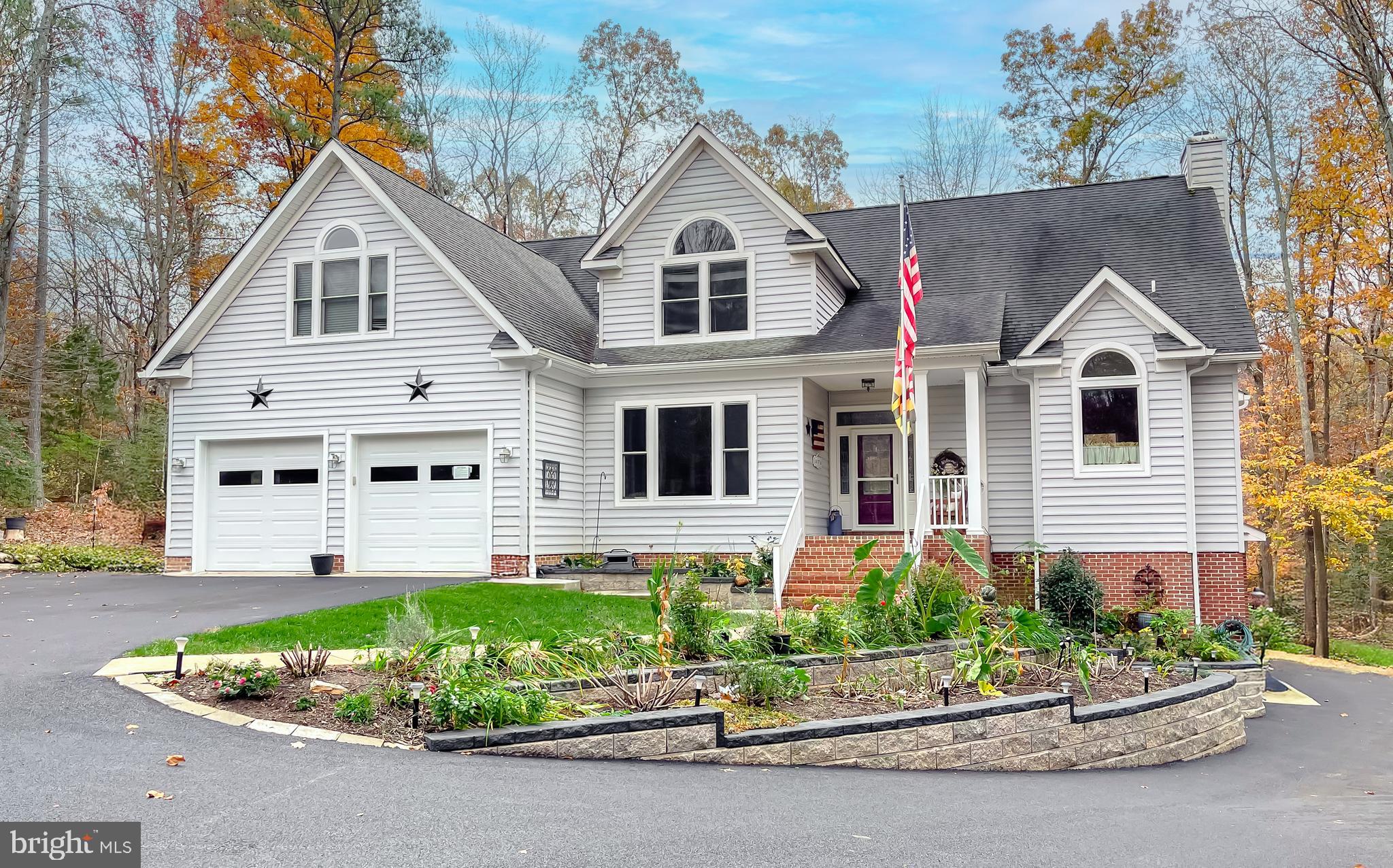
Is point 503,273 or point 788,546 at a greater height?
point 503,273

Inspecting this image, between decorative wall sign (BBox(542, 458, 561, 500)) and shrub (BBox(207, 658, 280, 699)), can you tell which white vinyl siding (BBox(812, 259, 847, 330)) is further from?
shrub (BBox(207, 658, 280, 699))

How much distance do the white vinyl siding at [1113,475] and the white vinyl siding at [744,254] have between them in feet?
13.8

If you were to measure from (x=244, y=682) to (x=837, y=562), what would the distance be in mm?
8921

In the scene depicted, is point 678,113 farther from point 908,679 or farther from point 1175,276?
point 908,679

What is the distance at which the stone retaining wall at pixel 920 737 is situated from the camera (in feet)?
22.7

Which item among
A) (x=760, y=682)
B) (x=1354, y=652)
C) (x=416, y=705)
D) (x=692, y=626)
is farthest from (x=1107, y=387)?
(x=416, y=705)

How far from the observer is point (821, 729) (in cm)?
740

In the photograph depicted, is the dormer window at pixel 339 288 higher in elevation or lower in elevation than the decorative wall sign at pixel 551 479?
higher

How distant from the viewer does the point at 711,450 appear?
1709 cm

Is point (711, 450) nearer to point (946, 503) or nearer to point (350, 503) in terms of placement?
point (946, 503)

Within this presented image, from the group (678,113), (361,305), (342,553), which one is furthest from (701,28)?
(342,553)

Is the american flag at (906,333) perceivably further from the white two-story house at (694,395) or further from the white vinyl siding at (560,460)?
the white vinyl siding at (560,460)

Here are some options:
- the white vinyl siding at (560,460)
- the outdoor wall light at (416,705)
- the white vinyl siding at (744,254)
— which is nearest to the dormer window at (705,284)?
the white vinyl siding at (744,254)

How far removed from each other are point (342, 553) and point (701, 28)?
871 inches
